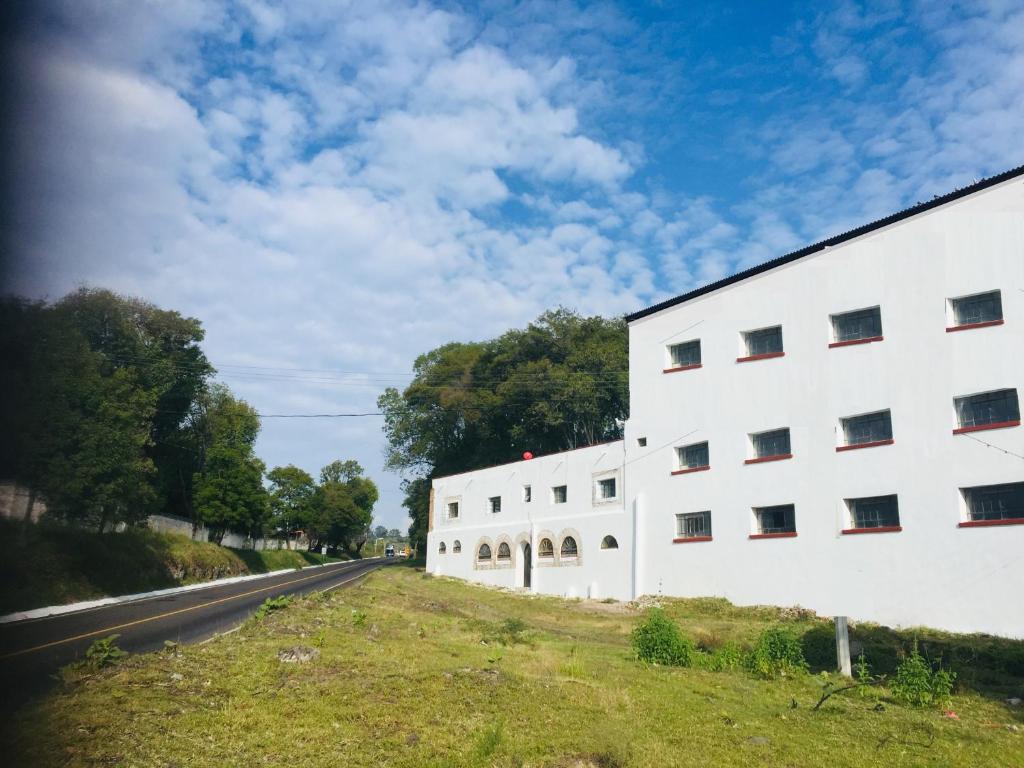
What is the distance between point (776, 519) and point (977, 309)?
34.1 feet

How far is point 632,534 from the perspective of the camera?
34.0m

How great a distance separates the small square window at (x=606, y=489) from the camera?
36.1 metres

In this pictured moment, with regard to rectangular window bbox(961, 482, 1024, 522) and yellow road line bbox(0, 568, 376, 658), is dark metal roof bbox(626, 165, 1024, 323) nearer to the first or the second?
rectangular window bbox(961, 482, 1024, 522)

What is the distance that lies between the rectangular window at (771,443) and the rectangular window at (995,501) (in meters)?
6.51

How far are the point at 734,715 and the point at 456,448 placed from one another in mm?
57684

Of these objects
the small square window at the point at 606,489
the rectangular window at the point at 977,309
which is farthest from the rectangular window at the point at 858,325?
the small square window at the point at 606,489

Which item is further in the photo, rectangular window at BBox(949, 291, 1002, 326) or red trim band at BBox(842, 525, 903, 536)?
red trim band at BBox(842, 525, 903, 536)

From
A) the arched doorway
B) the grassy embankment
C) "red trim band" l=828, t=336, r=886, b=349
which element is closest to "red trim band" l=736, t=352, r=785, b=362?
"red trim band" l=828, t=336, r=886, b=349

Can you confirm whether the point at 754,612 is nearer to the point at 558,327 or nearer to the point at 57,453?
the point at 57,453

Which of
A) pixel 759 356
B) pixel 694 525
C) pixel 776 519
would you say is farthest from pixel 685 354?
→ pixel 776 519

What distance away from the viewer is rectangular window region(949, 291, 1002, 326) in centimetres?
2444

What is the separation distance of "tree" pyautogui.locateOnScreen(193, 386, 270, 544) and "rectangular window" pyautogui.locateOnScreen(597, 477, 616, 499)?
3206 centimetres

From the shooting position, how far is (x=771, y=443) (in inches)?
1169

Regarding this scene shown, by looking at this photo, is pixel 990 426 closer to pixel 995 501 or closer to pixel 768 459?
pixel 995 501
